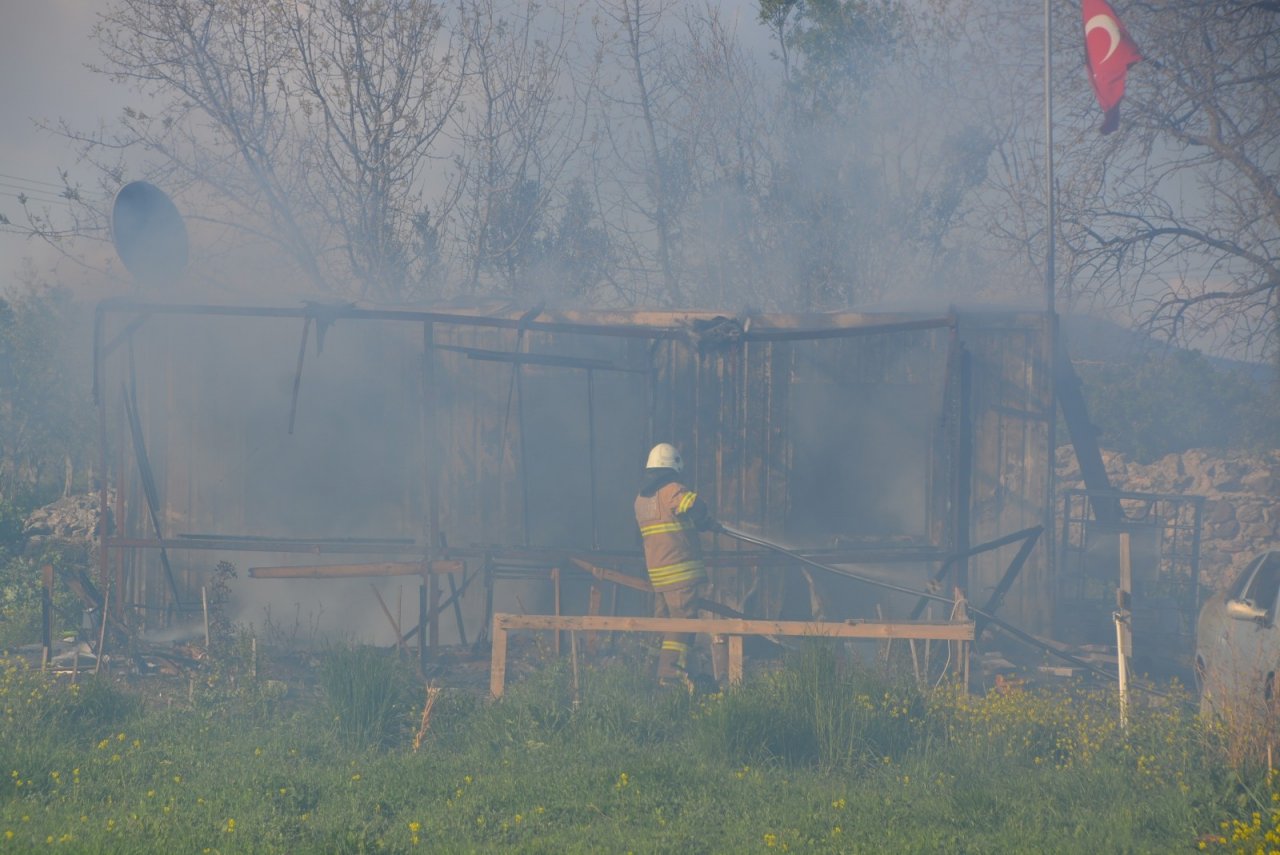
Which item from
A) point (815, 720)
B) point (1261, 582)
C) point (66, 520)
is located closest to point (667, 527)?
point (815, 720)

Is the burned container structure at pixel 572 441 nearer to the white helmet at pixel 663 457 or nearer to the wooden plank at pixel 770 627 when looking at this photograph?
the white helmet at pixel 663 457

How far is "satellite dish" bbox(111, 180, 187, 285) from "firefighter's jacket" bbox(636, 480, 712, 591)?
6.04 m

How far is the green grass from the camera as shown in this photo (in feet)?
17.4

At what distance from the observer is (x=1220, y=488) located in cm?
2100

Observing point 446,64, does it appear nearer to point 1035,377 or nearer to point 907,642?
point 1035,377

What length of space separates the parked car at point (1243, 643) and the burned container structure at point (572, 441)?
260 centimetres


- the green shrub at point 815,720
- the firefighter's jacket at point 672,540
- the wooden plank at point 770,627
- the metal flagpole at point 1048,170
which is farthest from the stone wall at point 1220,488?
the green shrub at point 815,720

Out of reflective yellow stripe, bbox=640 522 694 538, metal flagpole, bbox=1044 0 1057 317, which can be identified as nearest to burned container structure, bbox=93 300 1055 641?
metal flagpole, bbox=1044 0 1057 317

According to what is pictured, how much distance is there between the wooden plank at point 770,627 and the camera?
775 centimetres

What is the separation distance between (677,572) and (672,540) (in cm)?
27

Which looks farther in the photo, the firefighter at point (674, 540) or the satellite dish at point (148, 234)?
the satellite dish at point (148, 234)

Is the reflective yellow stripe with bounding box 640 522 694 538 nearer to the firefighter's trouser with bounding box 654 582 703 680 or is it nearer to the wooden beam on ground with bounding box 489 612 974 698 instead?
the firefighter's trouser with bounding box 654 582 703 680

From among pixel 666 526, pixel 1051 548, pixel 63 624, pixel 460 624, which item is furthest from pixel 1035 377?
pixel 63 624

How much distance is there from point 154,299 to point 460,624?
16.3ft
